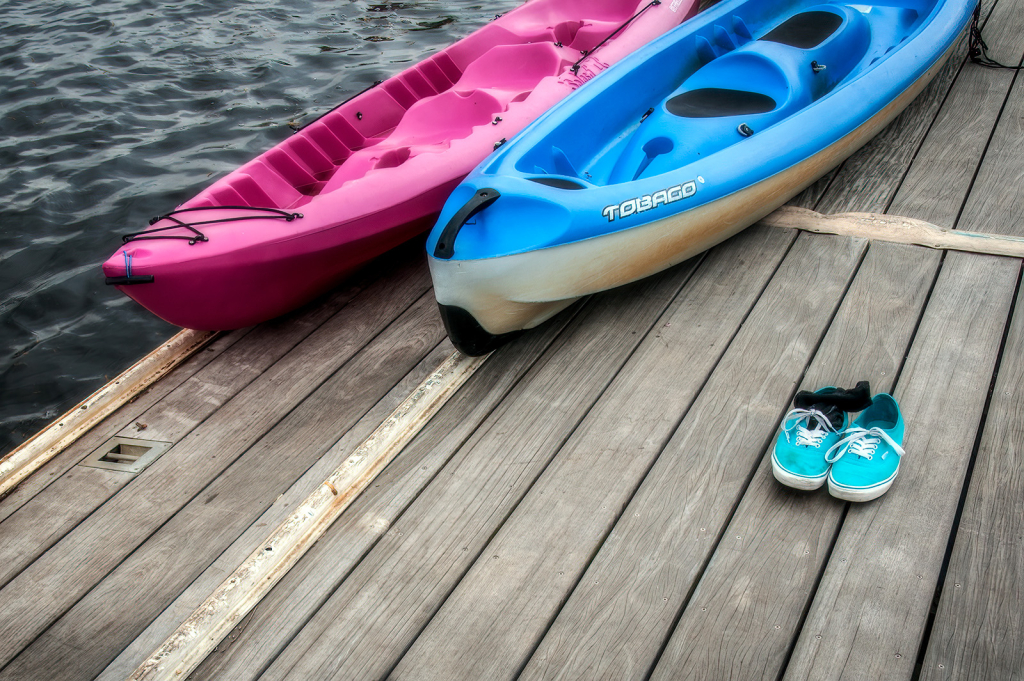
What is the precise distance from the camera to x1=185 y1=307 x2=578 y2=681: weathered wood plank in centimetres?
168

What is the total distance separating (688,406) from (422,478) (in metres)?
0.78

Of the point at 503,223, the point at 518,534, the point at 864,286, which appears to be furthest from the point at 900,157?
the point at 518,534

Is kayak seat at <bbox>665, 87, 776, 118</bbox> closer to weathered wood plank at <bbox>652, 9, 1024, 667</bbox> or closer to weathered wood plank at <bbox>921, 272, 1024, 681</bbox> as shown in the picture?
weathered wood plank at <bbox>652, 9, 1024, 667</bbox>

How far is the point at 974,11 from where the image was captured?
346 cm

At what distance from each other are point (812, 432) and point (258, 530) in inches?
58.2

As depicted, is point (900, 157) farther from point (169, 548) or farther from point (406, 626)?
point (169, 548)

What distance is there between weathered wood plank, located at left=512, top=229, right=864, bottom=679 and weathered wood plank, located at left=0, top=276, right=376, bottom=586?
1.45 m

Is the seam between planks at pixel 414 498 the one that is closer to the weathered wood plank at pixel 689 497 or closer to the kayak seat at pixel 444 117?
the weathered wood plank at pixel 689 497

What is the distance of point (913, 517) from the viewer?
67.3 inches

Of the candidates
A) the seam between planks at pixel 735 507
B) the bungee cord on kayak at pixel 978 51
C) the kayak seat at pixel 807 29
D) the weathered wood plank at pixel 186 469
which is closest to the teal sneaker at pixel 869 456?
the seam between planks at pixel 735 507

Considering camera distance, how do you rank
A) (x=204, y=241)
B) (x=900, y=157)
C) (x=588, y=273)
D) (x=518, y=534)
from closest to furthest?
(x=518, y=534)
(x=588, y=273)
(x=204, y=241)
(x=900, y=157)

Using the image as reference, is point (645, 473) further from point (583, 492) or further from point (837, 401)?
point (837, 401)

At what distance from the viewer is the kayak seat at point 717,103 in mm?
2767

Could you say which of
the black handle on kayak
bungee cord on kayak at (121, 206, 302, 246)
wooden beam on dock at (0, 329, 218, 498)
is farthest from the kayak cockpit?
wooden beam on dock at (0, 329, 218, 498)
